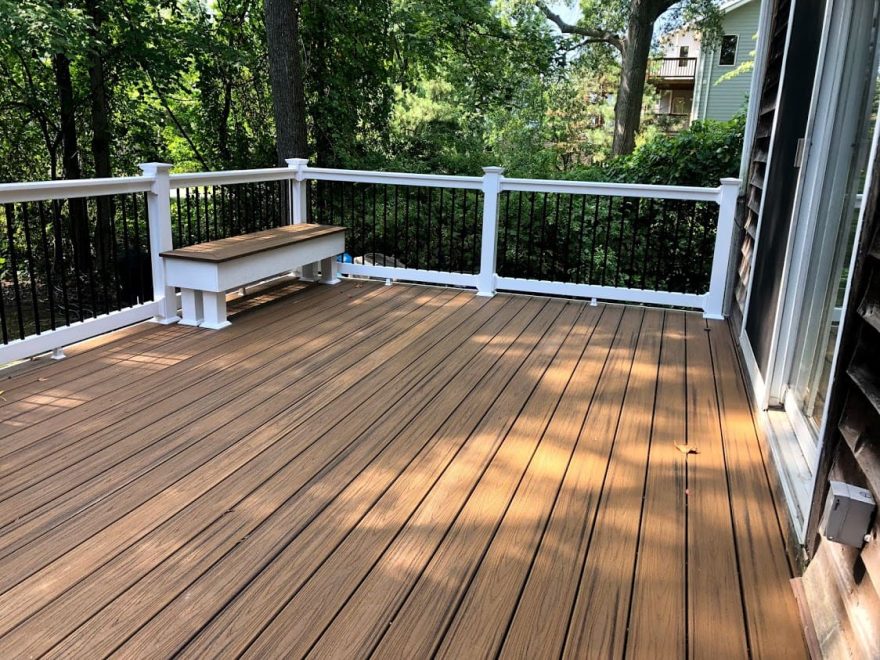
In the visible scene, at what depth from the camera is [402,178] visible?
5.50m

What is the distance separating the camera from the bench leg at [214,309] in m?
4.31

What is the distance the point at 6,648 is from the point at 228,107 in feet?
28.0

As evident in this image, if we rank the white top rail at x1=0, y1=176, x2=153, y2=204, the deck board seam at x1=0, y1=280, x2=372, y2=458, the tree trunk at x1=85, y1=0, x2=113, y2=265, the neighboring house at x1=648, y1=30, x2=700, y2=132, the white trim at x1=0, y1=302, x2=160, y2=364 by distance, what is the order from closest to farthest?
the deck board seam at x1=0, y1=280, x2=372, y2=458 < the white top rail at x1=0, y1=176, x2=153, y2=204 < the white trim at x1=0, y1=302, x2=160, y2=364 < the tree trunk at x1=85, y1=0, x2=113, y2=265 < the neighboring house at x1=648, y1=30, x2=700, y2=132

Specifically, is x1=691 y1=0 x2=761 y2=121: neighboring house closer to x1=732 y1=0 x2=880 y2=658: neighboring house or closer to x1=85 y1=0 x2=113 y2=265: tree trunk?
x1=85 y1=0 x2=113 y2=265: tree trunk

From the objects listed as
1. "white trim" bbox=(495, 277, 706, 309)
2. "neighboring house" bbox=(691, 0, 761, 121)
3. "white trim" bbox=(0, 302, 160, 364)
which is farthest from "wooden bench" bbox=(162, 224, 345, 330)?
"neighboring house" bbox=(691, 0, 761, 121)

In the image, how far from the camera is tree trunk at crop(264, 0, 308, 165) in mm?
6461

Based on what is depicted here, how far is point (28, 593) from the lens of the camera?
5.92ft

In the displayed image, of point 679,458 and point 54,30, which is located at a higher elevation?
point 54,30

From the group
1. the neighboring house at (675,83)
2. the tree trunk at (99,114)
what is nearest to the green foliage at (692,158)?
the tree trunk at (99,114)

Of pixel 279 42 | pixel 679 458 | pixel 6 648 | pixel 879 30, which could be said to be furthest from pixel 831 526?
pixel 279 42

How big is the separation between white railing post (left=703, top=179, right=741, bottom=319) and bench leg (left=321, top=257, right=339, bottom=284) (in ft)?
9.59

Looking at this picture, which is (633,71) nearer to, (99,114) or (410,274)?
(410,274)

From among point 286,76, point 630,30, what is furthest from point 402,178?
point 630,30

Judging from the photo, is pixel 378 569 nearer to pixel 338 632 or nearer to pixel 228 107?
pixel 338 632
